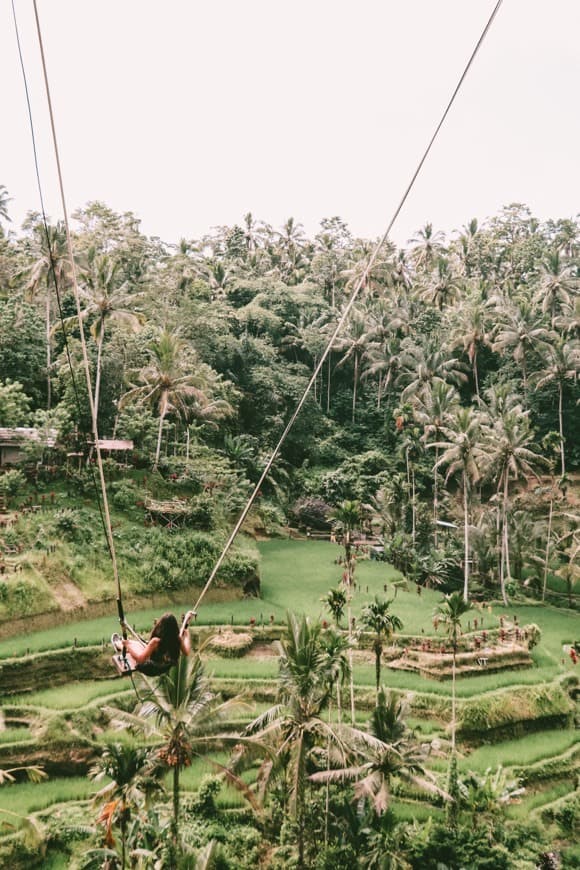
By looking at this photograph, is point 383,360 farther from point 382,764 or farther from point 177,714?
point 177,714

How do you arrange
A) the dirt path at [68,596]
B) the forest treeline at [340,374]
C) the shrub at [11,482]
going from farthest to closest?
the forest treeline at [340,374] < the shrub at [11,482] < the dirt path at [68,596]

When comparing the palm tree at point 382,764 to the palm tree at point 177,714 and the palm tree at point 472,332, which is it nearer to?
the palm tree at point 177,714

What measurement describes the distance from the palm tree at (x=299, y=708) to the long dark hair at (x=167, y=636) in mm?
7170

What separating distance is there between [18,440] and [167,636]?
2052 centimetres

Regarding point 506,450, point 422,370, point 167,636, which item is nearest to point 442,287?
point 422,370

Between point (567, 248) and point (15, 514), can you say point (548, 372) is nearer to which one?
point (567, 248)

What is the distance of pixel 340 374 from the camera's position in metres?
46.6

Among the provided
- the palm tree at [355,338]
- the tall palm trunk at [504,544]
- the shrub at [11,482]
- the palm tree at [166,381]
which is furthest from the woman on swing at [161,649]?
the palm tree at [355,338]

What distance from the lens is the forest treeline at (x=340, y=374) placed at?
2823 cm

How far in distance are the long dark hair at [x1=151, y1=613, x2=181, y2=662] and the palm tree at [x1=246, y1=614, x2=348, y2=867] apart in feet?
23.5

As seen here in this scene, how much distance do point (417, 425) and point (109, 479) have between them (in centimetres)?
1921

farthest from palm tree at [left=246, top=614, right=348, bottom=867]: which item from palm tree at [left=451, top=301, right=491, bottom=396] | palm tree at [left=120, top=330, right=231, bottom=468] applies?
palm tree at [left=451, top=301, right=491, bottom=396]

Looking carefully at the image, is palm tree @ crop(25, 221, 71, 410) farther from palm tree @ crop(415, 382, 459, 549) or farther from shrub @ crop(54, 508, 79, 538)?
palm tree @ crop(415, 382, 459, 549)

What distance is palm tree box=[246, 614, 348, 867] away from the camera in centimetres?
1203
